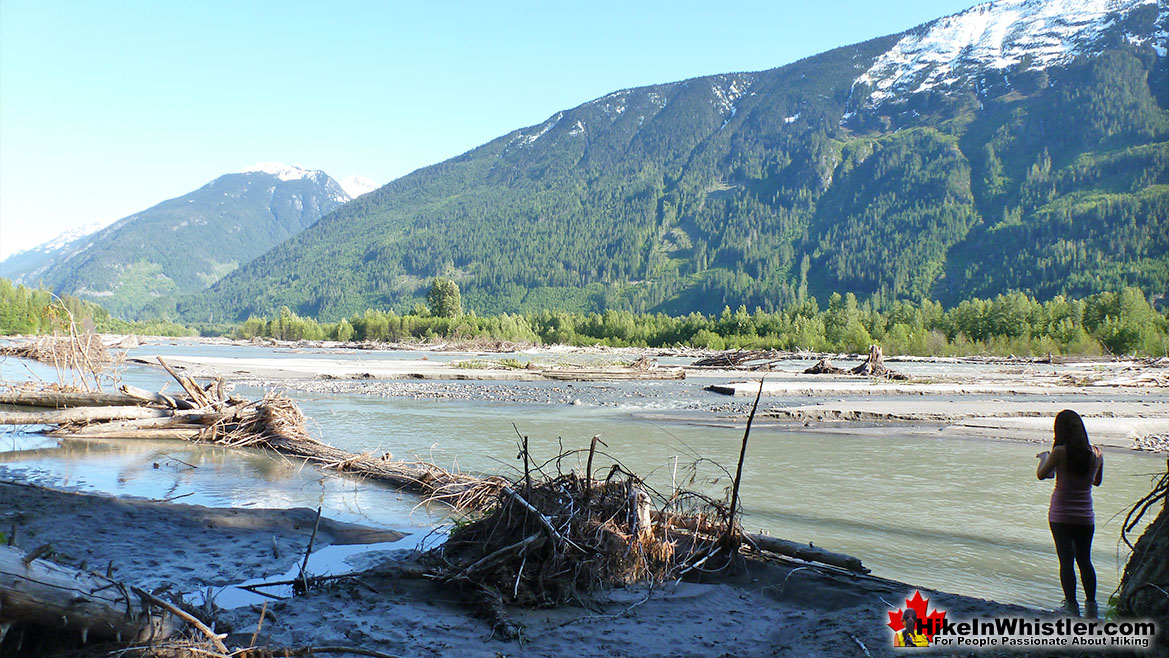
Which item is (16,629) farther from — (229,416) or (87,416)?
(87,416)

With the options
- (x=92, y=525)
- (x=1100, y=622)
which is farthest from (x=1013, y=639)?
(x=92, y=525)

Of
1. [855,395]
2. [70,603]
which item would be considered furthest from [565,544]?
[855,395]

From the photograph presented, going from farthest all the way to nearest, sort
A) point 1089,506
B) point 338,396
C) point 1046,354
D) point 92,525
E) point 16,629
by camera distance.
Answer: point 1046,354 → point 338,396 → point 92,525 → point 1089,506 → point 16,629

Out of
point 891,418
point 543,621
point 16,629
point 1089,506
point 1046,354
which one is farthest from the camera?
point 1046,354

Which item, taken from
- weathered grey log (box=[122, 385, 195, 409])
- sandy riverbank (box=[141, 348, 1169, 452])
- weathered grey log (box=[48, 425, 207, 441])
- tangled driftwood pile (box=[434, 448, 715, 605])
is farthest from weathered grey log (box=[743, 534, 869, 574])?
sandy riverbank (box=[141, 348, 1169, 452])

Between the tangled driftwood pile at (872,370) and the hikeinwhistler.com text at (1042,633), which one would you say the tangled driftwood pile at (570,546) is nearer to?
the hikeinwhistler.com text at (1042,633)

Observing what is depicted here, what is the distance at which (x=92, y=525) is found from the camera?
796 centimetres

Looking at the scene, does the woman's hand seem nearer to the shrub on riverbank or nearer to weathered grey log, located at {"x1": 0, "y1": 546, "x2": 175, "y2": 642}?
weathered grey log, located at {"x1": 0, "y1": 546, "x2": 175, "y2": 642}

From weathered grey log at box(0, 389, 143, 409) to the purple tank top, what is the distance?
59.4ft

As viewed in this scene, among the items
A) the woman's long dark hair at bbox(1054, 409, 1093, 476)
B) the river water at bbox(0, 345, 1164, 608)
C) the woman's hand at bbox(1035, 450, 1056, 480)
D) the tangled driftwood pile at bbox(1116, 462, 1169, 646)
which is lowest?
the river water at bbox(0, 345, 1164, 608)

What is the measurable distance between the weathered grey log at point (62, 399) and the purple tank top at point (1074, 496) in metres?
18.1

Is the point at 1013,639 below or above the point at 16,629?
below

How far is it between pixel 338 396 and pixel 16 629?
1054 inches

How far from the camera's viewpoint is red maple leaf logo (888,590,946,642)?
528 centimetres
